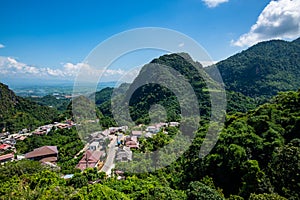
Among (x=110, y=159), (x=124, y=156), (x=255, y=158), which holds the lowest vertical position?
(x=110, y=159)

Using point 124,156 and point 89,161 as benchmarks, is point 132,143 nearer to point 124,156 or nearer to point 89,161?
point 124,156

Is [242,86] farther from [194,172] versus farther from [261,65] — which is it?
[194,172]

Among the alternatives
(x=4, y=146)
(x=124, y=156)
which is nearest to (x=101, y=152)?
(x=124, y=156)

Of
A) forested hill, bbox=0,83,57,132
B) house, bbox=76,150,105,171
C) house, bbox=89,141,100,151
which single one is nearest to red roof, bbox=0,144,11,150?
house, bbox=89,141,100,151

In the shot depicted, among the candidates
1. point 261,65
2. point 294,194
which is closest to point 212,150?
point 294,194

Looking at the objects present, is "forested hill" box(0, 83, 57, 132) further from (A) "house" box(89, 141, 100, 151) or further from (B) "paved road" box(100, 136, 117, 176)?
(B) "paved road" box(100, 136, 117, 176)

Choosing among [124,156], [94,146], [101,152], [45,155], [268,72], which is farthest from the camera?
[268,72]

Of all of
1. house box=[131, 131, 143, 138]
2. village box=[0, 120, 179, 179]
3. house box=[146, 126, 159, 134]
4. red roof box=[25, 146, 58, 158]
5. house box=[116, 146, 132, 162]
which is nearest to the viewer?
house box=[116, 146, 132, 162]
